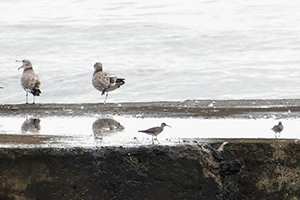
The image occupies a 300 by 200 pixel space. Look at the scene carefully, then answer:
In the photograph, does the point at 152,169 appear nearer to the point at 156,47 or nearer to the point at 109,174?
the point at 109,174

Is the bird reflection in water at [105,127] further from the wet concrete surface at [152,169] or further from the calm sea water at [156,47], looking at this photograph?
the calm sea water at [156,47]

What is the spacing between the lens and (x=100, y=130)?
875cm

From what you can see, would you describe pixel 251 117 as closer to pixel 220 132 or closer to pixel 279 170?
pixel 220 132

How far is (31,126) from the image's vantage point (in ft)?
29.8

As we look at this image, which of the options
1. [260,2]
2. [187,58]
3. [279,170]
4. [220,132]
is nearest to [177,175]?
[279,170]

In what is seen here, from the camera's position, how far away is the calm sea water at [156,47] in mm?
20188

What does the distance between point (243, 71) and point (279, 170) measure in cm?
1470

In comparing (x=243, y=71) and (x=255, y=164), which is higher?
(x=243, y=71)

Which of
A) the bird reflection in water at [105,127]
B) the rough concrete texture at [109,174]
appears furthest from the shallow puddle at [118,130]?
the rough concrete texture at [109,174]

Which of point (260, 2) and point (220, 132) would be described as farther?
point (260, 2)

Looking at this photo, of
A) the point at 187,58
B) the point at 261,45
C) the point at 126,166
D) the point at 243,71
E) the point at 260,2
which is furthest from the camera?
the point at 260,2

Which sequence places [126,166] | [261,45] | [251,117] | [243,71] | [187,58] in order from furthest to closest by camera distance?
1. [261,45]
2. [187,58]
3. [243,71]
4. [251,117]
5. [126,166]

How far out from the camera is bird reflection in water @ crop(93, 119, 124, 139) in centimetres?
849

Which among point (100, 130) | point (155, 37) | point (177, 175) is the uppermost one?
point (155, 37)
